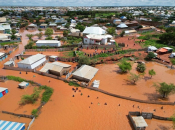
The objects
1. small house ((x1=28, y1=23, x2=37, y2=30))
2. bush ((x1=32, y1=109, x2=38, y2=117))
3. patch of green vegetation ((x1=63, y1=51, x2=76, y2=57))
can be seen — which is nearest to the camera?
bush ((x1=32, y1=109, x2=38, y2=117))

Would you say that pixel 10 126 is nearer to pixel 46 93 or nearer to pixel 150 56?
pixel 46 93

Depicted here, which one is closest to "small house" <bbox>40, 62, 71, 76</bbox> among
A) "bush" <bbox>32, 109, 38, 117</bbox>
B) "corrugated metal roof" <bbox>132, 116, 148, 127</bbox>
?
"bush" <bbox>32, 109, 38, 117</bbox>

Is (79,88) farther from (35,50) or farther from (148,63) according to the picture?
(35,50)

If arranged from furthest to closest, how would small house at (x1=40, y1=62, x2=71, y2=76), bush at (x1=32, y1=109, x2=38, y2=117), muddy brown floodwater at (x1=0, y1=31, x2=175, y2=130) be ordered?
small house at (x1=40, y1=62, x2=71, y2=76) < bush at (x1=32, y1=109, x2=38, y2=117) < muddy brown floodwater at (x1=0, y1=31, x2=175, y2=130)

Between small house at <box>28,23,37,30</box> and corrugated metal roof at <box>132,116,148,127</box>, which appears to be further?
small house at <box>28,23,37,30</box>

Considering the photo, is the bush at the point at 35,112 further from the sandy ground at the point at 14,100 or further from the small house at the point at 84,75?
the small house at the point at 84,75

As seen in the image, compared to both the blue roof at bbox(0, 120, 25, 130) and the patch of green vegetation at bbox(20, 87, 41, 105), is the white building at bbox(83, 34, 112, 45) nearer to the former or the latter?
the patch of green vegetation at bbox(20, 87, 41, 105)

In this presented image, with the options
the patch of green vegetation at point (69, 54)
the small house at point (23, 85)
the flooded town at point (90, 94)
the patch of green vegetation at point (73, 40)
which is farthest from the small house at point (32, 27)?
the small house at point (23, 85)

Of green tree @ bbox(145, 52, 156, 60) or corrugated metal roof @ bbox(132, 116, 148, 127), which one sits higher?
green tree @ bbox(145, 52, 156, 60)

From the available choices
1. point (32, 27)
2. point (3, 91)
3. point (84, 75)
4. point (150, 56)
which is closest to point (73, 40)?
point (150, 56)
